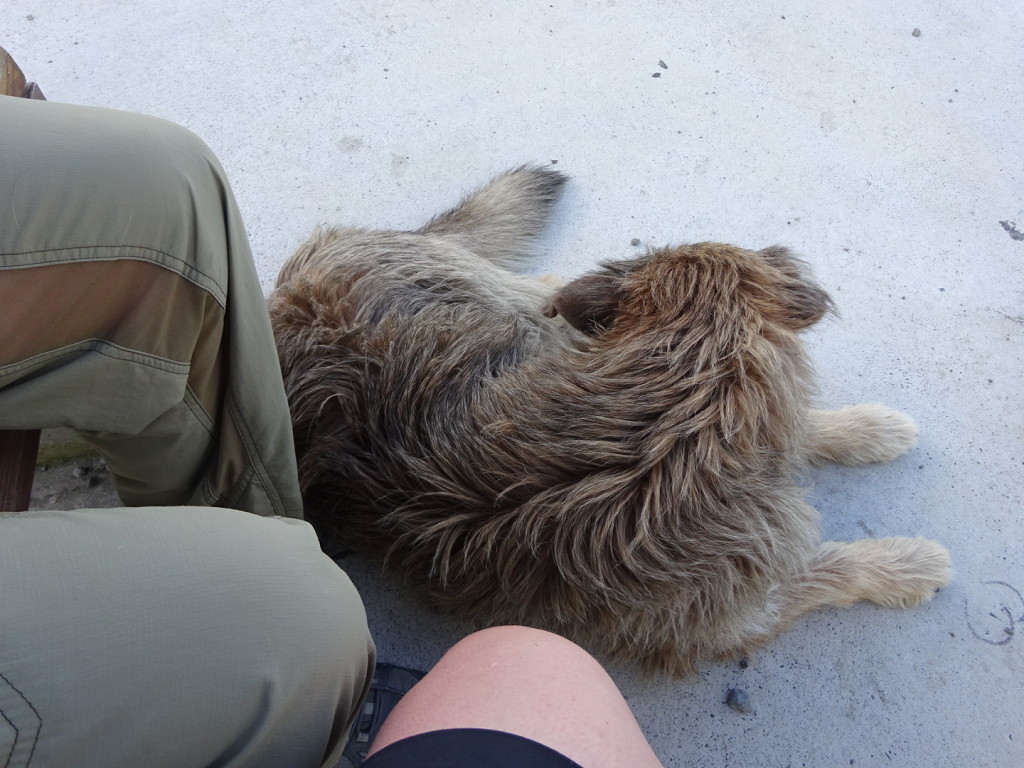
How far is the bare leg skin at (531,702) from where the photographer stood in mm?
1063

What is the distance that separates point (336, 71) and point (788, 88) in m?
2.09

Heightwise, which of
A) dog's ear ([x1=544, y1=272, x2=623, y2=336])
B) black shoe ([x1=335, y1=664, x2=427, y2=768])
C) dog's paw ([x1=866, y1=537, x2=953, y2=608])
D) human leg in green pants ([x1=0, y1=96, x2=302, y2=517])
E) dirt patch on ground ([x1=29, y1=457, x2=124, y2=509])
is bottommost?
black shoe ([x1=335, y1=664, x2=427, y2=768])

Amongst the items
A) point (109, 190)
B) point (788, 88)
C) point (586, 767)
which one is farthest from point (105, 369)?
point (788, 88)

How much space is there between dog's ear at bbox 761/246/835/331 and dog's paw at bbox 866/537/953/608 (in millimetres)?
798

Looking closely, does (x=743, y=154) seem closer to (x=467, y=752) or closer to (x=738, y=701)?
(x=738, y=701)

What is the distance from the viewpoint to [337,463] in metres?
1.84

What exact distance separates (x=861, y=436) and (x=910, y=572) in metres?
0.46

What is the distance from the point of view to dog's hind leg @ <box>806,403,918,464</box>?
2.32 m

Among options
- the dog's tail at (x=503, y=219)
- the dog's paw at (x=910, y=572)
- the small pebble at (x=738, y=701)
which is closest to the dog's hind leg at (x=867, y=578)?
the dog's paw at (x=910, y=572)

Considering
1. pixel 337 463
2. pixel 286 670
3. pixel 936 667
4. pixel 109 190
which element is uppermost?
pixel 109 190

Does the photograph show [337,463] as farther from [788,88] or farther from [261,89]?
[788,88]

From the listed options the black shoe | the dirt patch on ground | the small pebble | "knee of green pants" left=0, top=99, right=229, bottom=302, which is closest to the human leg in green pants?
"knee of green pants" left=0, top=99, right=229, bottom=302

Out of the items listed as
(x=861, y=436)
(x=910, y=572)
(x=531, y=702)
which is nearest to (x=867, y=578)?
(x=910, y=572)

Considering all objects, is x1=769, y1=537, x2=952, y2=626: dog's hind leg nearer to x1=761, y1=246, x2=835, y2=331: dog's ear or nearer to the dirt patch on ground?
x1=761, y1=246, x2=835, y2=331: dog's ear
